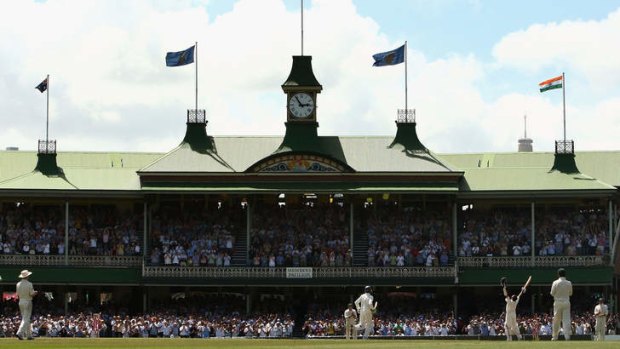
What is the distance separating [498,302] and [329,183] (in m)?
9.00

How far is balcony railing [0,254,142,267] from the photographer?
205 ft

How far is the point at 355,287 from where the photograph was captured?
62.7m

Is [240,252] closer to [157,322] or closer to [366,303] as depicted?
[157,322]

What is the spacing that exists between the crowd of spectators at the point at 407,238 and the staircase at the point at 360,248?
25 cm

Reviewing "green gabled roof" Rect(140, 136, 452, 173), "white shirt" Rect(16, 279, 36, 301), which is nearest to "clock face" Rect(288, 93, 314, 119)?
"green gabled roof" Rect(140, 136, 452, 173)

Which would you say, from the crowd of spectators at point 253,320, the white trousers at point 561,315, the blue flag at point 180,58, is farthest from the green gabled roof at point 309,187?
the white trousers at point 561,315

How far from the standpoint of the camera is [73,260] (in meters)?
63.0

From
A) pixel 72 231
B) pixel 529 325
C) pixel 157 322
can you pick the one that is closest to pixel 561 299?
pixel 529 325

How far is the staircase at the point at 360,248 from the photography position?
63156 millimetres

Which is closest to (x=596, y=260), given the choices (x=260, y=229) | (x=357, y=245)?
(x=357, y=245)

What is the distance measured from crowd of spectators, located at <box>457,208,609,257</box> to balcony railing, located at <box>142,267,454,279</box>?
2.39m

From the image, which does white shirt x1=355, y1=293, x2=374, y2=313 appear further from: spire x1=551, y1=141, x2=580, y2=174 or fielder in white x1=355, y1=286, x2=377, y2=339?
spire x1=551, y1=141, x2=580, y2=174

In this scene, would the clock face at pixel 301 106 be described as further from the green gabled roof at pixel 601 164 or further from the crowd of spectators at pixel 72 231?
the green gabled roof at pixel 601 164

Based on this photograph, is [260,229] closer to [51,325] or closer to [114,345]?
[51,325]
